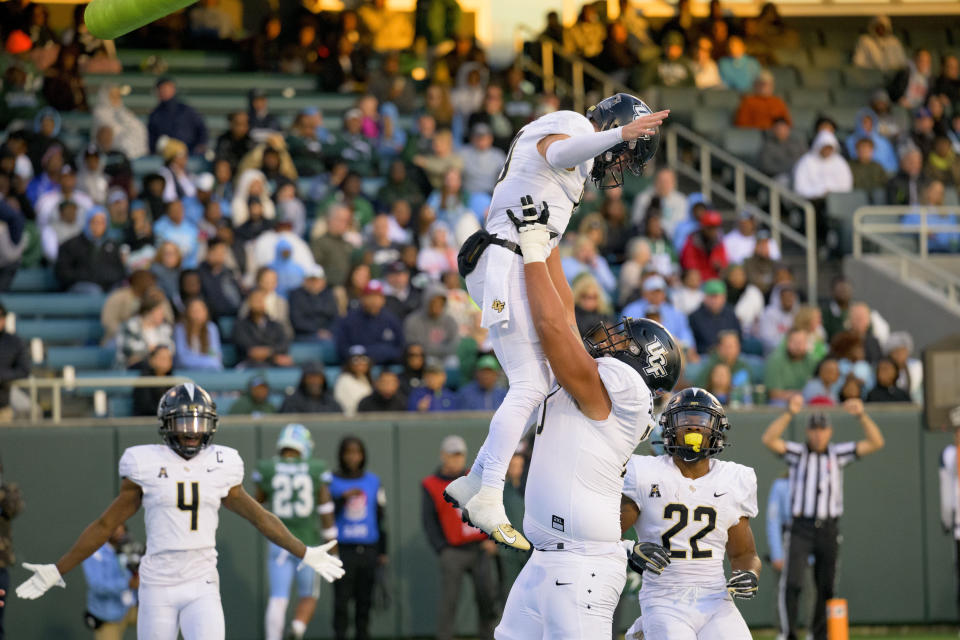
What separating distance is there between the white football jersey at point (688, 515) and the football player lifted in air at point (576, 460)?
715mm

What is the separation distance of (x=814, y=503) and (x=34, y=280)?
24.0 ft

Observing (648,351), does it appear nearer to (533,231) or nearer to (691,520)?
(533,231)

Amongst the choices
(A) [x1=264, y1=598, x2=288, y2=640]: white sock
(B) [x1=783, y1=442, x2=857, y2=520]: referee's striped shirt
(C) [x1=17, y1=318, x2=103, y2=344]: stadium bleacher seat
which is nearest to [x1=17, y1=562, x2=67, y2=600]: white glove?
(A) [x1=264, y1=598, x2=288, y2=640]: white sock

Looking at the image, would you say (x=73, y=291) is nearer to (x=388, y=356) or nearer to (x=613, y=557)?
(x=388, y=356)

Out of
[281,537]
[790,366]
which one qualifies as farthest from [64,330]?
[281,537]

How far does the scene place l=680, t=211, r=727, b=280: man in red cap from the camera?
50.0 feet

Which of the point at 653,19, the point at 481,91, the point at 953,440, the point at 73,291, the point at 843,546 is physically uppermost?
the point at 653,19

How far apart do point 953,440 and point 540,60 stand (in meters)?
7.98

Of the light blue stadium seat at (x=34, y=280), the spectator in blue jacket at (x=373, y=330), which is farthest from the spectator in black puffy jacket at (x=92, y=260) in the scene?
the spectator in blue jacket at (x=373, y=330)

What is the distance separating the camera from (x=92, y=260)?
13.9 meters

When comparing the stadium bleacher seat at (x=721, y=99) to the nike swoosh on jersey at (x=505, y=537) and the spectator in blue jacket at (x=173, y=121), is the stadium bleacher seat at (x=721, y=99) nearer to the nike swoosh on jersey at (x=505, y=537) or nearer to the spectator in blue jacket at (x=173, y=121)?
the spectator in blue jacket at (x=173, y=121)

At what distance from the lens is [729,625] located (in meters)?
6.64

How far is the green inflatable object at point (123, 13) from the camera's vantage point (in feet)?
15.9

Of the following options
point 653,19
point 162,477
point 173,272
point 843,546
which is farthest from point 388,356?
point 653,19
